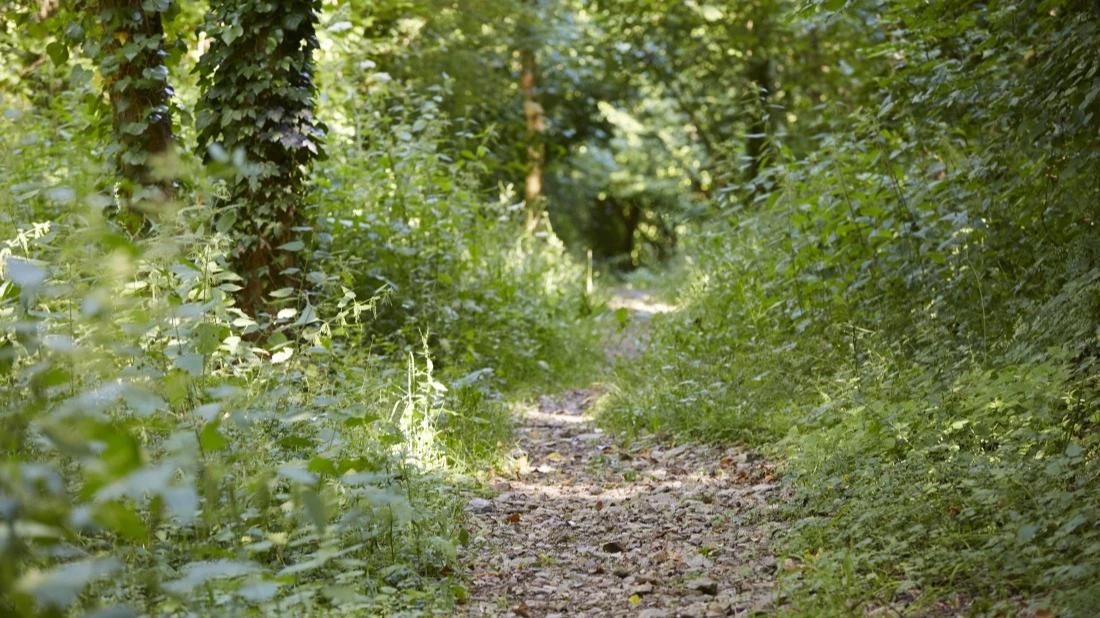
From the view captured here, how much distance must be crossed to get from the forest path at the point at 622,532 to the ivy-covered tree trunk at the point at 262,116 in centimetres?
195

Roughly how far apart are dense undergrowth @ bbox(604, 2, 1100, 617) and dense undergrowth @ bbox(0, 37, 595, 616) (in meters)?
1.40

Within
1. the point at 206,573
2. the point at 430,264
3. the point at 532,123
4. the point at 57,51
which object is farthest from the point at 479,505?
the point at 532,123

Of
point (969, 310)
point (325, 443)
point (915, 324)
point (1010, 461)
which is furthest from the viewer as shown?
point (915, 324)

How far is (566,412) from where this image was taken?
6.78 m

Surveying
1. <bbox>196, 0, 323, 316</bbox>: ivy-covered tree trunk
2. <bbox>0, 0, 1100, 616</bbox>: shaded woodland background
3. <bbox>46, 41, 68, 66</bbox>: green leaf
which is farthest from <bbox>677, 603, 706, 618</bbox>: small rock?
<bbox>46, 41, 68, 66</bbox>: green leaf

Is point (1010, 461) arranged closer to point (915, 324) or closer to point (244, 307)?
point (915, 324)

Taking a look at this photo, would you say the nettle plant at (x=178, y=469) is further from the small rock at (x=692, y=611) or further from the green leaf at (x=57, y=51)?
the green leaf at (x=57, y=51)

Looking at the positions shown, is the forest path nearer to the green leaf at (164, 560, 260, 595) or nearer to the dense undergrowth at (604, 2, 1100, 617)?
the dense undergrowth at (604, 2, 1100, 617)

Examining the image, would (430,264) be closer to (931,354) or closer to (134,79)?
(134,79)

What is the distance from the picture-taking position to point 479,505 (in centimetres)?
454

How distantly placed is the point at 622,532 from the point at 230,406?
1.81 m

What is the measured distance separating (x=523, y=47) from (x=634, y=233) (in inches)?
488

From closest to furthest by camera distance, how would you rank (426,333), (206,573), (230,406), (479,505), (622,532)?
(206,573) → (230,406) → (622,532) → (479,505) → (426,333)

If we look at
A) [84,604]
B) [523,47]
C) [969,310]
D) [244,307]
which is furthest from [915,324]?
[523,47]
